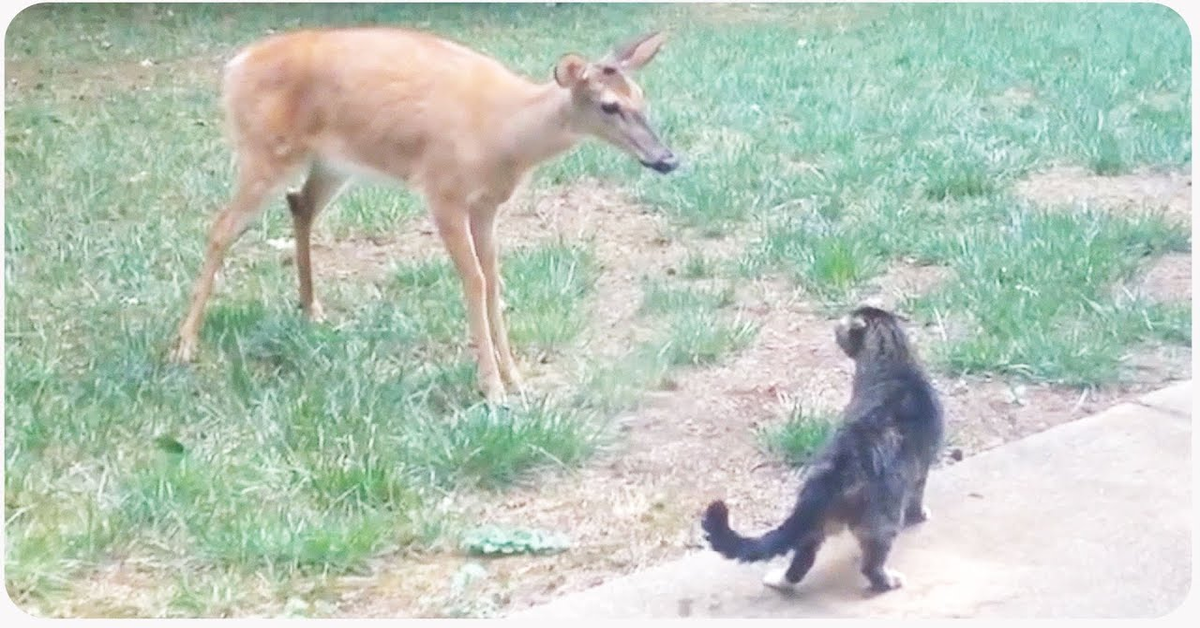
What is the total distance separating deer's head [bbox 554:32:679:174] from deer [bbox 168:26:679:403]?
102 mm

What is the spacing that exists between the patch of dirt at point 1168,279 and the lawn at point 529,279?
3 centimetres

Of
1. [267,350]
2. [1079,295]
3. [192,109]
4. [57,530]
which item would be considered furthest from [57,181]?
[1079,295]

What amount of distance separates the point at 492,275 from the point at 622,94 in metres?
0.63

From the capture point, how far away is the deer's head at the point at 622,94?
362 centimetres

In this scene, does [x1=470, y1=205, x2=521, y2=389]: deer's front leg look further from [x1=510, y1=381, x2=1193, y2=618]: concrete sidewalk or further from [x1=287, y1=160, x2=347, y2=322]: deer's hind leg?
[x1=510, y1=381, x2=1193, y2=618]: concrete sidewalk

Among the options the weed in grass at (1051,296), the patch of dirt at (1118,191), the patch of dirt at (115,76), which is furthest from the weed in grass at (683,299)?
the patch of dirt at (115,76)

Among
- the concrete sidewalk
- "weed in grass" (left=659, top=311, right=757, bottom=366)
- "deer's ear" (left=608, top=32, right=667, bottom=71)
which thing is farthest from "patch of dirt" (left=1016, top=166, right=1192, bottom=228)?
"deer's ear" (left=608, top=32, right=667, bottom=71)

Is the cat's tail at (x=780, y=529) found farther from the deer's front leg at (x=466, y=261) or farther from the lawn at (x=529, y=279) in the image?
the deer's front leg at (x=466, y=261)

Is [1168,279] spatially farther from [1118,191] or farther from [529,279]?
[529,279]

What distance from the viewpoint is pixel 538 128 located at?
152 inches

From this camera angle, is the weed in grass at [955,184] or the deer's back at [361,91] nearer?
the deer's back at [361,91]

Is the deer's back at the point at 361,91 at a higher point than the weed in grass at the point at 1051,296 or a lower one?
higher

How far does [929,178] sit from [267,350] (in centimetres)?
173

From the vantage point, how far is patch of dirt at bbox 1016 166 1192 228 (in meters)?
4.58
